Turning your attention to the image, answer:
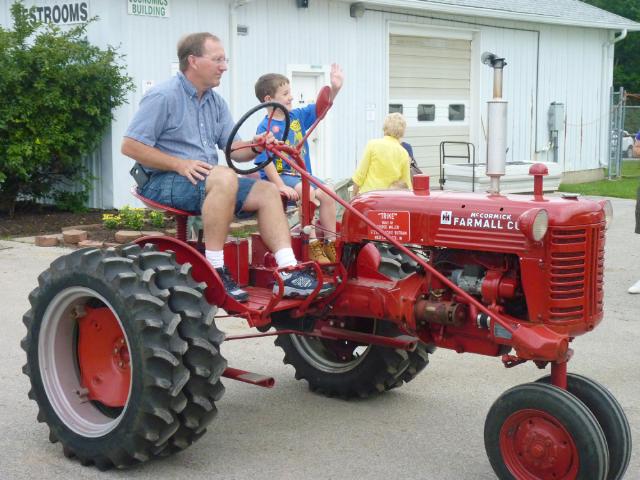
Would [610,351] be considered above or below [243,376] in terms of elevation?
below

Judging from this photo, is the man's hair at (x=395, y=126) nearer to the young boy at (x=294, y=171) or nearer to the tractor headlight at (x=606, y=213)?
the young boy at (x=294, y=171)

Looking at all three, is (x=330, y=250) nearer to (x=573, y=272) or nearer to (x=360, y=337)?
(x=360, y=337)

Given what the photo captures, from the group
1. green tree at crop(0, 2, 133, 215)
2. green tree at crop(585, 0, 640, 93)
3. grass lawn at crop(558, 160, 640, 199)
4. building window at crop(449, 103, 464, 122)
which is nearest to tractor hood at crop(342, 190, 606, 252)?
green tree at crop(0, 2, 133, 215)

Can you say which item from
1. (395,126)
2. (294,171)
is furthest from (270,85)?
(395,126)

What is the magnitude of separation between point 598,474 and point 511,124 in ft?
53.3

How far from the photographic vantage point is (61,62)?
38.8 ft

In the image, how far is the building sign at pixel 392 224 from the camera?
452cm

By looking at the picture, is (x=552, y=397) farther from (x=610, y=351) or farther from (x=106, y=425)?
(x=610, y=351)

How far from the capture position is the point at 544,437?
3863mm

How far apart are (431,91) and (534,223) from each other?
14289 millimetres

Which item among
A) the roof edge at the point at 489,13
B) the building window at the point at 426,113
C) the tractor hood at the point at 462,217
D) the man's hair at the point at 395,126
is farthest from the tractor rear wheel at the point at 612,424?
the building window at the point at 426,113

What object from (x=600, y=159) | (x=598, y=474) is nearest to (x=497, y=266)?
(x=598, y=474)

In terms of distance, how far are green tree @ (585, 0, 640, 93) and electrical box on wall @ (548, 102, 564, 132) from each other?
23.3m

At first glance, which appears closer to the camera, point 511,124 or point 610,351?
point 610,351
